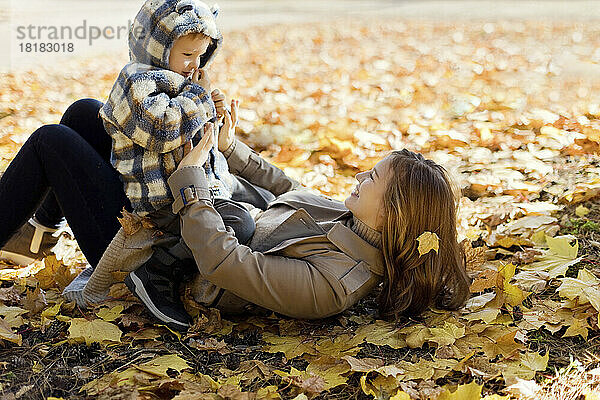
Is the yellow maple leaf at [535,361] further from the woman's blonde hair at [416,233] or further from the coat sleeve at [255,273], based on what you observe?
the coat sleeve at [255,273]

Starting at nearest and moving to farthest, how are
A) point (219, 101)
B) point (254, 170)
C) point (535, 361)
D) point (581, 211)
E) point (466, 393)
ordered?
point (466, 393), point (535, 361), point (219, 101), point (254, 170), point (581, 211)

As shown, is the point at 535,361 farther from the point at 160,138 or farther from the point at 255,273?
the point at 160,138

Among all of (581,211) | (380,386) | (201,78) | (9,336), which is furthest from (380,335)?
(581,211)

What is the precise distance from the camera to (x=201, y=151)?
7.97 feet

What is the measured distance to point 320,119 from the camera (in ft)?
17.0

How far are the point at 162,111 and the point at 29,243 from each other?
1082 millimetres

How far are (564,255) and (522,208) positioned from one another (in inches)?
22.3

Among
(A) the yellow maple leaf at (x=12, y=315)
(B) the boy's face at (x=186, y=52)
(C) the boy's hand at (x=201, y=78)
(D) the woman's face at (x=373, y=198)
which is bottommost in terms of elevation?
(A) the yellow maple leaf at (x=12, y=315)

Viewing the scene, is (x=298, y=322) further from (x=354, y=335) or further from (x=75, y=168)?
(x=75, y=168)

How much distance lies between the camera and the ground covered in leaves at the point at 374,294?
2145 mm

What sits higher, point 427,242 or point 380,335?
point 427,242

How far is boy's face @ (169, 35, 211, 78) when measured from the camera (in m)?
2.37

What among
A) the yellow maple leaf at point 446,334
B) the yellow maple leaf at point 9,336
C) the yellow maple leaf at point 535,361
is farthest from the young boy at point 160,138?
the yellow maple leaf at point 535,361

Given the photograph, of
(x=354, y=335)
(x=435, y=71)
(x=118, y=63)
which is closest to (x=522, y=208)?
(x=354, y=335)
